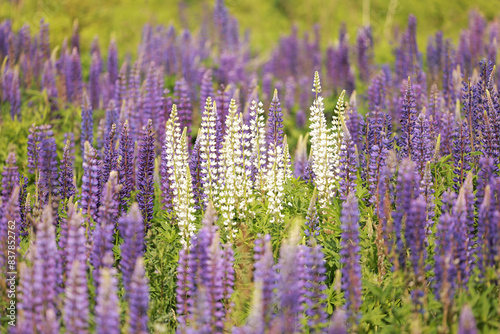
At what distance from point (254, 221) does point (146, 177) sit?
1.03 metres

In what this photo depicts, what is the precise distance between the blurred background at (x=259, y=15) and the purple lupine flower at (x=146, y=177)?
31.2 feet

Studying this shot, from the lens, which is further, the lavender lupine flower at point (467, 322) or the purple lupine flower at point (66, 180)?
the purple lupine flower at point (66, 180)

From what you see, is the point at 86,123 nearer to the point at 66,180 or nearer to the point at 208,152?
the point at 66,180

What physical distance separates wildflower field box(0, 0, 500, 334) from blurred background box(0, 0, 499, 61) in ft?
22.8

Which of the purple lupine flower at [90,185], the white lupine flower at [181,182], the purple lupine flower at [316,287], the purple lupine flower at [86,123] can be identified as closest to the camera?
the purple lupine flower at [316,287]

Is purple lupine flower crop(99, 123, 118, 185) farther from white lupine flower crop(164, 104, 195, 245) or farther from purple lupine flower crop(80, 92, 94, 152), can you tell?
purple lupine flower crop(80, 92, 94, 152)

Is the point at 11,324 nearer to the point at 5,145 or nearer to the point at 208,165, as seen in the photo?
the point at 208,165

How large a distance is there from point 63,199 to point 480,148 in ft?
12.6

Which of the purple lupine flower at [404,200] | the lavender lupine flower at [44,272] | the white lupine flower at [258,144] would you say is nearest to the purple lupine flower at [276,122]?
the white lupine flower at [258,144]

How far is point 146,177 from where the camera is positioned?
16.9 ft

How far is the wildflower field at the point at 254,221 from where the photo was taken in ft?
11.0

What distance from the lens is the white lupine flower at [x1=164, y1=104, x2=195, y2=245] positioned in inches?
176

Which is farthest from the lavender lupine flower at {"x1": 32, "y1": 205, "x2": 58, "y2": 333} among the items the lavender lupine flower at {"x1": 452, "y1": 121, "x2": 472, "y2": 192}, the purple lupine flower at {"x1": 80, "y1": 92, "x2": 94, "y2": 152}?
the purple lupine flower at {"x1": 80, "y1": 92, "x2": 94, "y2": 152}

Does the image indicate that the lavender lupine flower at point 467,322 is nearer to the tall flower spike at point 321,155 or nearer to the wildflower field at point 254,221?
the wildflower field at point 254,221
